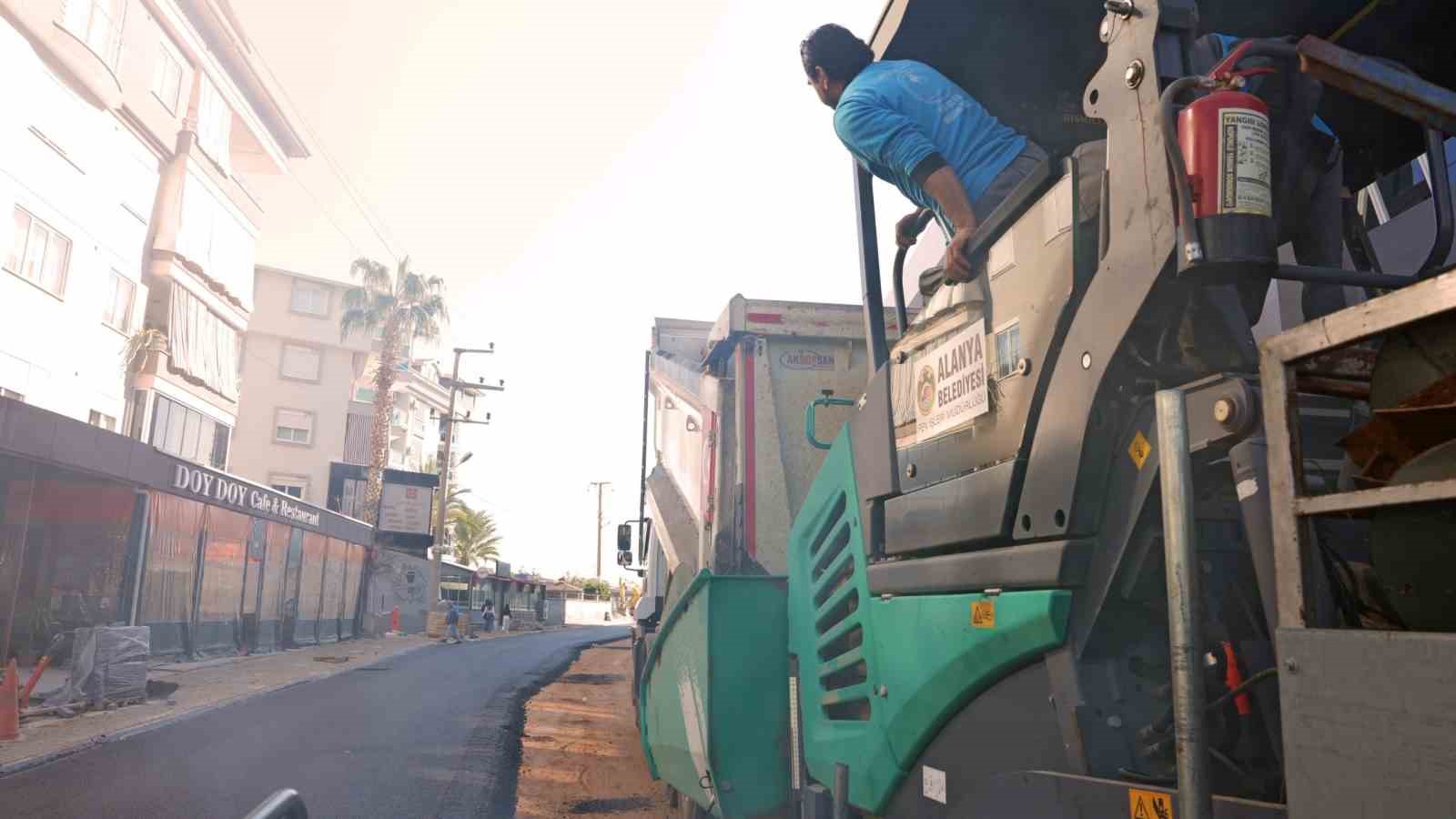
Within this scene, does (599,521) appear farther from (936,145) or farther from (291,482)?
(936,145)

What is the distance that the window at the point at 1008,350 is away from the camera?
270 cm

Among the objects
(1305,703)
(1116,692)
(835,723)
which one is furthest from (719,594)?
(1305,703)

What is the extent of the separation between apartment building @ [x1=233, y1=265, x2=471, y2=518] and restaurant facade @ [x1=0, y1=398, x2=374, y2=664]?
2600 cm

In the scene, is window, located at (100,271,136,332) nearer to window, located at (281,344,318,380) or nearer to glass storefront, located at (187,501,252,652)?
glass storefront, located at (187,501,252,652)

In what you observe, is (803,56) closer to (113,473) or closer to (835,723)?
(835,723)

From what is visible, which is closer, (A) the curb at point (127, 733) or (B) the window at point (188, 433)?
(A) the curb at point (127, 733)

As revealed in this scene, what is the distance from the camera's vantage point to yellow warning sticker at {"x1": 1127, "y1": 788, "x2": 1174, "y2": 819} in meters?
1.92

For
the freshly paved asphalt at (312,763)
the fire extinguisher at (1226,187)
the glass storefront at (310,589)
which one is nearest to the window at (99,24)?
the glass storefront at (310,589)

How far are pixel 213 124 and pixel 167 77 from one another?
9.28 ft

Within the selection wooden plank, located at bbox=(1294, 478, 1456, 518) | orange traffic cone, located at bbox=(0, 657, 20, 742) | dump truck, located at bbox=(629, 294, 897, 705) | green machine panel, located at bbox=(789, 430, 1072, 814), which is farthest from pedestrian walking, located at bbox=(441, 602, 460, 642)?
wooden plank, located at bbox=(1294, 478, 1456, 518)

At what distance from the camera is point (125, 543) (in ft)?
64.0

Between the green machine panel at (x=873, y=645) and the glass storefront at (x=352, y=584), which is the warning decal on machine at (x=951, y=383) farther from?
the glass storefront at (x=352, y=584)

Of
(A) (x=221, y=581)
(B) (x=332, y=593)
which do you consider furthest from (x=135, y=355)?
(B) (x=332, y=593)

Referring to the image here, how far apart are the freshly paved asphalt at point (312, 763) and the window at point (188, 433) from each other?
17.5m
